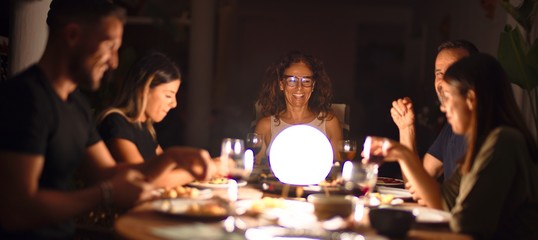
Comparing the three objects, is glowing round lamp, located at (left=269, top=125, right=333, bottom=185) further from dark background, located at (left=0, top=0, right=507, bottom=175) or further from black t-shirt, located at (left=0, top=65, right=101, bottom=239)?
dark background, located at (left=0, top=0, right=507, bottom=175)

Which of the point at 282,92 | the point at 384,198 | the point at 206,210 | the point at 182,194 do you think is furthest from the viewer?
the point at 282,92

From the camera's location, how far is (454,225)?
7.14 ft

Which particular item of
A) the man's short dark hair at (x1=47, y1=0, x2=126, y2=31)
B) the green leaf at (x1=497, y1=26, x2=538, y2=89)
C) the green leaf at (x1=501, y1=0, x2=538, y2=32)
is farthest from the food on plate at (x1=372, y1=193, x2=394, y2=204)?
the green leaf at (x1=501, y1=0, x2=538, y2=32)

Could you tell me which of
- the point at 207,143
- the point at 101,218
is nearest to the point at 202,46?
the point at 207,143

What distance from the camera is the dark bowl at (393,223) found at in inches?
80.3

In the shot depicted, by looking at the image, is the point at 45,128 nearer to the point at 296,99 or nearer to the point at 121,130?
the point at 121,130

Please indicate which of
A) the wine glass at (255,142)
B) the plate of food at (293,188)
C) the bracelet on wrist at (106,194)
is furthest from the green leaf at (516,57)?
the bracelet on wrist at (106,194)

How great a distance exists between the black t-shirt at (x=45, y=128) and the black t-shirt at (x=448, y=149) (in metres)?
1.76

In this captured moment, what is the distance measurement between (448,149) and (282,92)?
1.25 meters

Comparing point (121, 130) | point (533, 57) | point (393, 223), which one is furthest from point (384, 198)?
point (533, 57)

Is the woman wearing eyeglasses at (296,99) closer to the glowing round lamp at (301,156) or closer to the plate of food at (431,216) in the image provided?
the glowing round lamp at (301,156)

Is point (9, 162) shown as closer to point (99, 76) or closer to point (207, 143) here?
point (99, 76)

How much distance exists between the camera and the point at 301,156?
9.21 feet

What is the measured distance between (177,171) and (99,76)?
65cm
